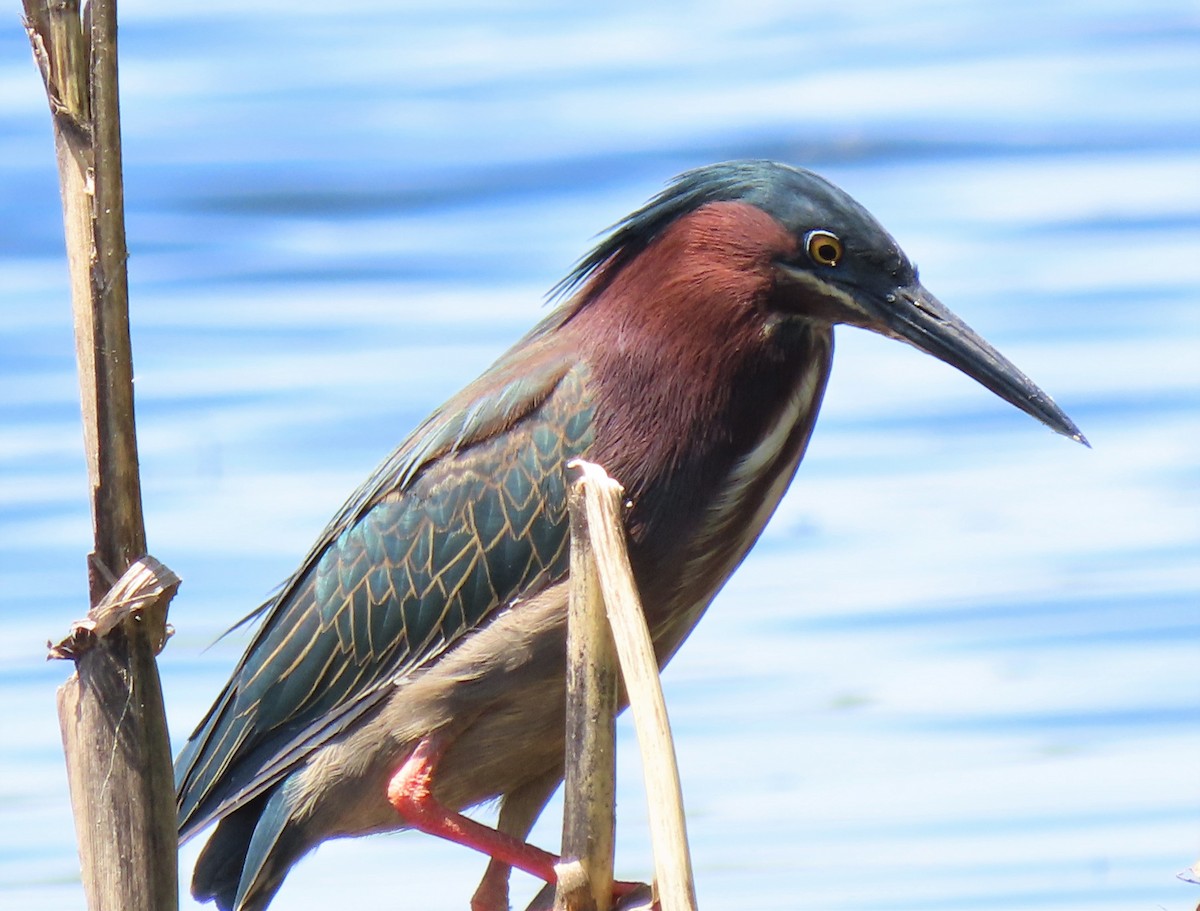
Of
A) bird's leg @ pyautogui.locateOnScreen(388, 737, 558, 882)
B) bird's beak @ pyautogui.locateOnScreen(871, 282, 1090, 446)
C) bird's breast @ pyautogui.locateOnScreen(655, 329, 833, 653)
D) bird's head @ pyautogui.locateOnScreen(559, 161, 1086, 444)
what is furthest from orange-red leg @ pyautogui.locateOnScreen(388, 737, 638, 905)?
bird's beak @ pyautogui.locateOnScreen(871, 282, 1090, 446)

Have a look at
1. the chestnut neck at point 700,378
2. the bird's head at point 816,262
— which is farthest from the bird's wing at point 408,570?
the bird's head at point 816,262

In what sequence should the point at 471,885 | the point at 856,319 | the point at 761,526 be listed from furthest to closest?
the point at 471,885, the point at 761,526, the point at 856,319

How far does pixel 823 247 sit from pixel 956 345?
0.34 meters

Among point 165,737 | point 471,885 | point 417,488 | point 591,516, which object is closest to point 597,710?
point 591,516

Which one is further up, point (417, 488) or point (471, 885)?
point (417, 488)

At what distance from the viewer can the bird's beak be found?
4102 millimetres

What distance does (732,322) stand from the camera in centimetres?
419

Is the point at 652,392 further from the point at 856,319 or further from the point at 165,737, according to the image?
the point at 165,737

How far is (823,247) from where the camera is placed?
13.4 ft

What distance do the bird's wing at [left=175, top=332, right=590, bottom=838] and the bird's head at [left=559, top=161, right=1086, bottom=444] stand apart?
42 centimetres

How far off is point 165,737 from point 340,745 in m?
1.54

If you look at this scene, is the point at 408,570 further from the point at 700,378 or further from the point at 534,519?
the point at 700,378

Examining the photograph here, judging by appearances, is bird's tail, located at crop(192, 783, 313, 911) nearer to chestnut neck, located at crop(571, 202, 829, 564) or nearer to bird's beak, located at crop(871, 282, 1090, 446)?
chestnut neck, located at crop(571, 202, 829, 564)

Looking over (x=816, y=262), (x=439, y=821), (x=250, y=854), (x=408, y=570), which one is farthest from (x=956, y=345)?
(x=250, y=854)
